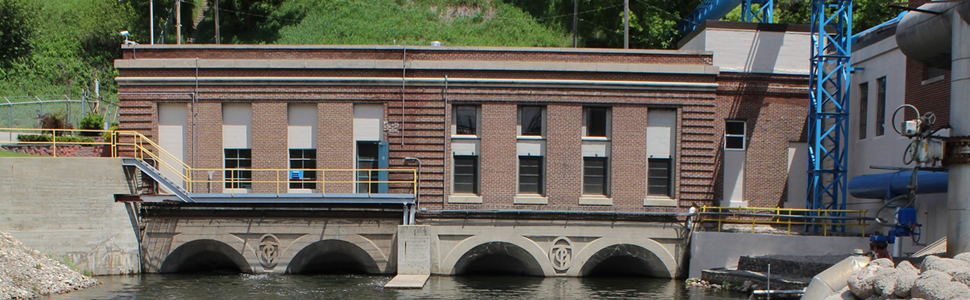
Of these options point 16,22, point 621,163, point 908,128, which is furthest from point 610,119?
point 16,22

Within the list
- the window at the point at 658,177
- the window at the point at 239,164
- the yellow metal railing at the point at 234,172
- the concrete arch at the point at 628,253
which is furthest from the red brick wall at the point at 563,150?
the window at the point at 239,164

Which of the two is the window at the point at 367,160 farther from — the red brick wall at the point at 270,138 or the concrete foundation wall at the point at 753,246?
the concrete foundation wall at the point at 753,246

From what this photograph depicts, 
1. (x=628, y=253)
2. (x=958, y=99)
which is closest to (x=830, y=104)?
(x=628, y=253)

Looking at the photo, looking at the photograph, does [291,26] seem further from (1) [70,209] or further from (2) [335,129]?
(1) [70,209]

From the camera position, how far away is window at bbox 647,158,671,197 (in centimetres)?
2970

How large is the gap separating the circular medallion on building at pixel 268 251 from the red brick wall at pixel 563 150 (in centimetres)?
1025

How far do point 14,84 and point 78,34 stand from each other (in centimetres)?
895

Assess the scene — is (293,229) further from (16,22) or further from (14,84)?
(16,22)

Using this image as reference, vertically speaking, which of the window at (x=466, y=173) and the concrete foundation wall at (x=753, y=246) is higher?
the window at (x=466, y=173)

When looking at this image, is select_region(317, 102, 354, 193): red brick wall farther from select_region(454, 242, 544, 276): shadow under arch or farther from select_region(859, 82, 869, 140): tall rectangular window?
select_region(859, 82, 869, 140): tall rectangular window

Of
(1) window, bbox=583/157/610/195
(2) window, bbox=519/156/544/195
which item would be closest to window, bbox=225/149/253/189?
(2) window, bbox=519/156/544/195

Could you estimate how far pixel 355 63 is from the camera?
28562 millimetres

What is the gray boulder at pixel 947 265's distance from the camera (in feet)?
43.4

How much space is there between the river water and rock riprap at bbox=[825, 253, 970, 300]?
8.20 metres
